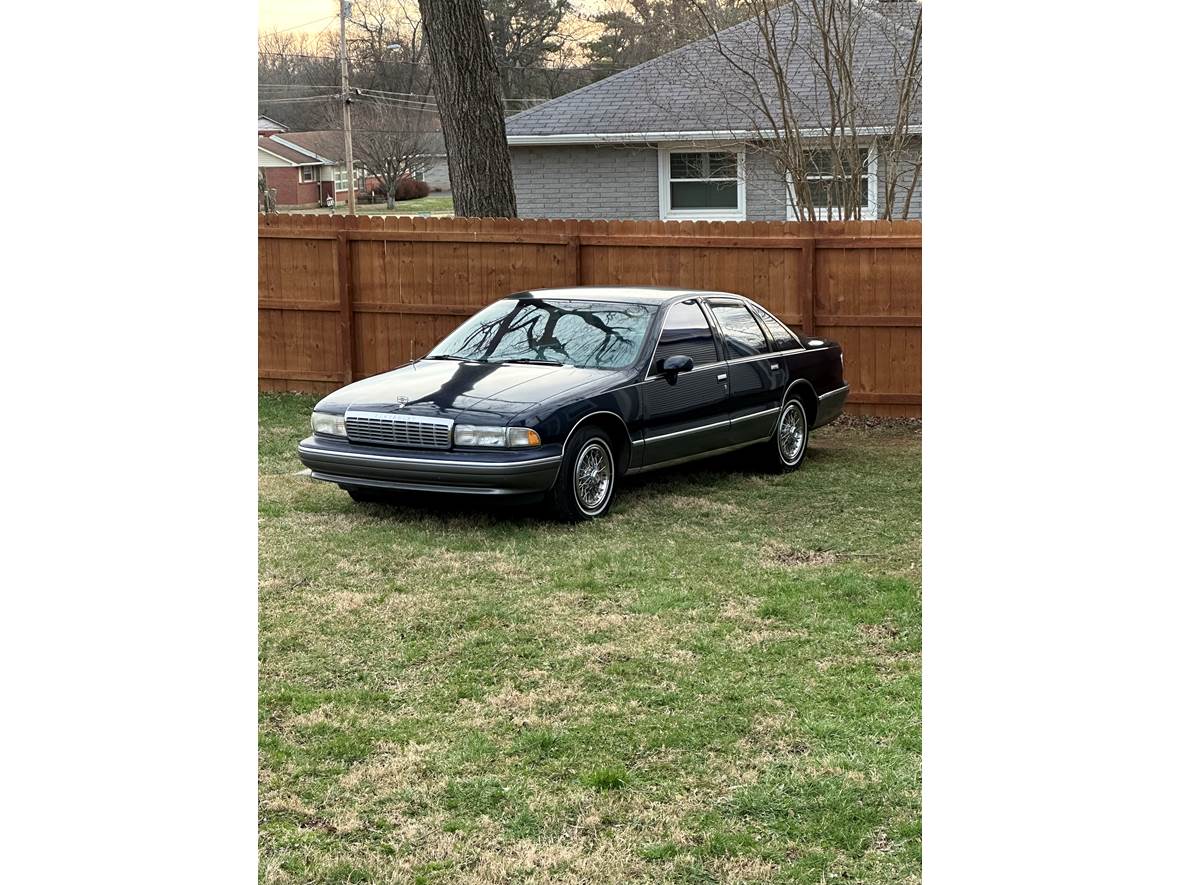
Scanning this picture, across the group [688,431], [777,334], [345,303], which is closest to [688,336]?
[688,431]

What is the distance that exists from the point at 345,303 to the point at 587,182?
10276 mm

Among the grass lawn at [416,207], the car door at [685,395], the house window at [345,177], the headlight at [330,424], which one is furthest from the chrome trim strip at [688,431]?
the house window at [345,177]

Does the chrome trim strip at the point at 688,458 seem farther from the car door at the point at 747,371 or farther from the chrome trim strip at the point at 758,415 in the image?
the chrome trim strip at the point at 758,415

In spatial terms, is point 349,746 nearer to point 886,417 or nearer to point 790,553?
point 790,553

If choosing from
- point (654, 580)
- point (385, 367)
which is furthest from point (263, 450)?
point (654, 580)

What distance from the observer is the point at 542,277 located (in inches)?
538

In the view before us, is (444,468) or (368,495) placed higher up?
(444,468)

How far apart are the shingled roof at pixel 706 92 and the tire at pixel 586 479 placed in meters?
11.5

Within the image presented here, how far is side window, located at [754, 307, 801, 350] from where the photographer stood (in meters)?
10.6

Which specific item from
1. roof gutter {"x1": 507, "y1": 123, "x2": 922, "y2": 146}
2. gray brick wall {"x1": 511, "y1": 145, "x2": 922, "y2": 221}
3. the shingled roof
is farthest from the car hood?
gray brick wall {"x1": 511, "y1": 145, "x2": 922, "y2": 221}

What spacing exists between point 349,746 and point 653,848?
1.41 metres

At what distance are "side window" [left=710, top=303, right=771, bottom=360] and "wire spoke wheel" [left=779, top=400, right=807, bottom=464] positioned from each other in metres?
0.57

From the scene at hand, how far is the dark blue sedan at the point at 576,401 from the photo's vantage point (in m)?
8.33

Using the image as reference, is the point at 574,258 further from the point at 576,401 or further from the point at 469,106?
the point at 576,401
